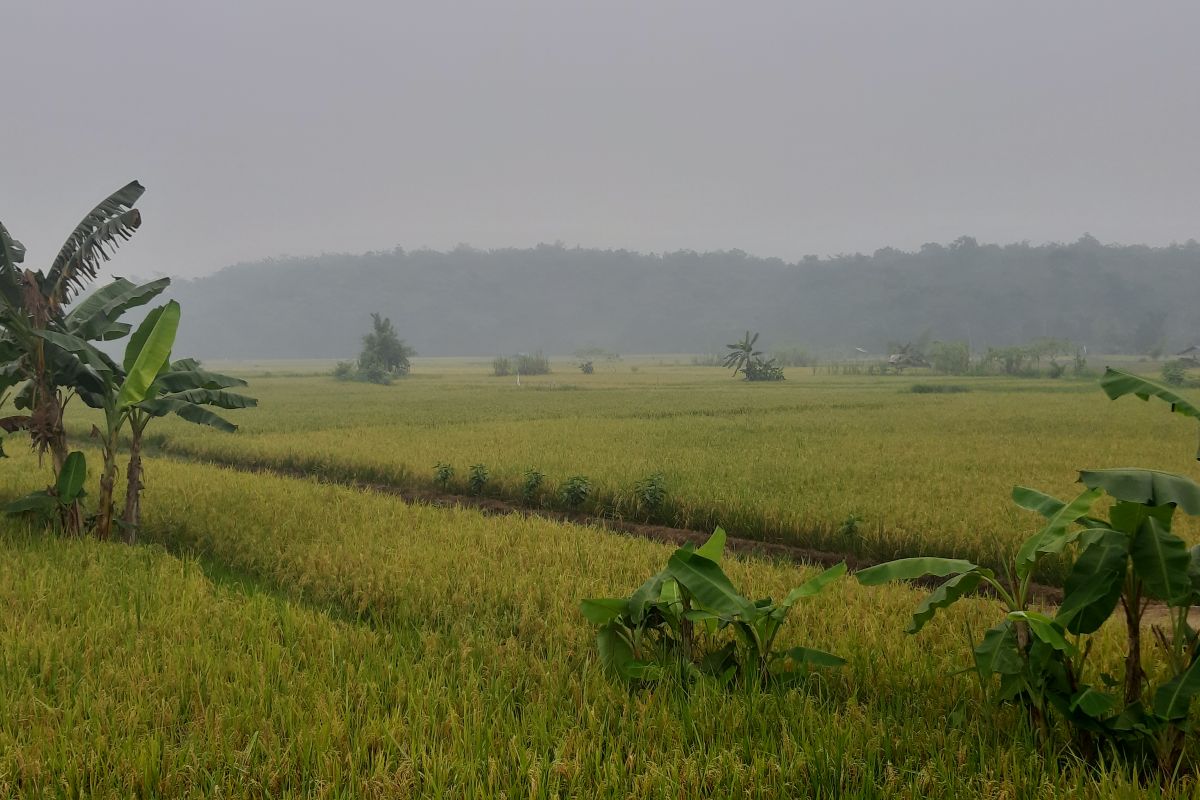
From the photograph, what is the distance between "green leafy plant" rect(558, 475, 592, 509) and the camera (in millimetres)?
10969

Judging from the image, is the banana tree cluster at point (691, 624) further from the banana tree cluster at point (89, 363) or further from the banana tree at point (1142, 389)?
the banana tree cluster at point (89, 363)

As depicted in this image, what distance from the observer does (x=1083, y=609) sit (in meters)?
3.04

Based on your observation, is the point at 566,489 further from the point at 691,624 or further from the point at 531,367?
the point at 531,367

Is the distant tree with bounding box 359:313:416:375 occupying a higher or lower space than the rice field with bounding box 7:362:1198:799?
higher

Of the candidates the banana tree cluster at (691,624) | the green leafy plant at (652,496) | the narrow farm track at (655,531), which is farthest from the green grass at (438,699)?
the green leafy plant at (652,496)

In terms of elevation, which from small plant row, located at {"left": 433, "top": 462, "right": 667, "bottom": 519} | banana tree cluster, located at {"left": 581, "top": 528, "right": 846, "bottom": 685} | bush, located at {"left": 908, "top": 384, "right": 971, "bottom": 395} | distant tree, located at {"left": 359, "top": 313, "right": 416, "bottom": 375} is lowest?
small plant row, located at {"left": 433, "top": 462, "right": 667, "bottom": 519}

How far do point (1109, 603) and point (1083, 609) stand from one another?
0.10m

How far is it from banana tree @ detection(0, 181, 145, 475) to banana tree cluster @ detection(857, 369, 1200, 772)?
8.30 meters

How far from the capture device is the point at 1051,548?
312cm

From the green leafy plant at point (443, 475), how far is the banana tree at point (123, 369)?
5377 mm

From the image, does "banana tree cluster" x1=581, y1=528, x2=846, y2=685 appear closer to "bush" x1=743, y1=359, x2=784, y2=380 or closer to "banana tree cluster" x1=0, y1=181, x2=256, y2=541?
"banana tree cluster" x1=0, y1=181, x2=256, y2=541

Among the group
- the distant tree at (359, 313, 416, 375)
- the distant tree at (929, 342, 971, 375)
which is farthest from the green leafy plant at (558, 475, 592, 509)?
the distant tree at (929, 342, 971, 375)

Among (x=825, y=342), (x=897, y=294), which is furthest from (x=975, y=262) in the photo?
(x=825, y=342)

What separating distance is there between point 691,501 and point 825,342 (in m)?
186
